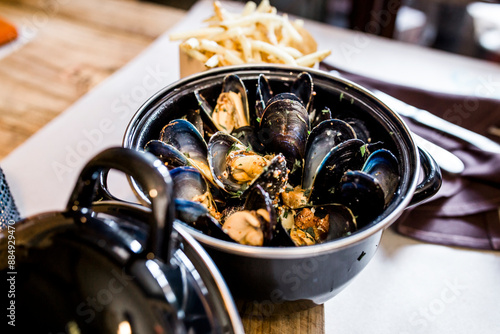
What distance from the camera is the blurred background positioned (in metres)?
2.46

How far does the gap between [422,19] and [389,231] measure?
2.75m

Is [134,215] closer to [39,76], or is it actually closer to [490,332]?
[490,332]

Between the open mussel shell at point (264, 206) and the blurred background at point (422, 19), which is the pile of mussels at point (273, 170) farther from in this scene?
the blurred background at point (422, 19)

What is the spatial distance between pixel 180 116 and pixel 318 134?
12.7 inches

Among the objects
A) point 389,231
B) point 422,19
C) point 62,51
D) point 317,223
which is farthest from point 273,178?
point 422,19

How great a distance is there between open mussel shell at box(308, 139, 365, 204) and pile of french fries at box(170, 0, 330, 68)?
1.26 ft

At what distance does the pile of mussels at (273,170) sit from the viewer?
0.62 m

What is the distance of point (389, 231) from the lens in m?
0.98

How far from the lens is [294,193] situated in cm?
78

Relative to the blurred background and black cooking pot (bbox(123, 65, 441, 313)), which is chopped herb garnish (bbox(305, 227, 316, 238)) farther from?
the blurred background

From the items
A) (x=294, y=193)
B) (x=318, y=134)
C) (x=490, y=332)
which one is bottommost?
(x=490, y=332)

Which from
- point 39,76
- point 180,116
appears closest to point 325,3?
point 39,76

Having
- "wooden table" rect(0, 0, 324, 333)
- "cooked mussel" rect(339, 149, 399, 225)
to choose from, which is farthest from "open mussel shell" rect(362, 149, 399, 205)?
"wooden table" rect(0, 0, 324, 333)

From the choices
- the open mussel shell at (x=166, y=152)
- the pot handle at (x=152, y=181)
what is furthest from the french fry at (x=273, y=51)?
the pot handle at (x=152, y=181)
